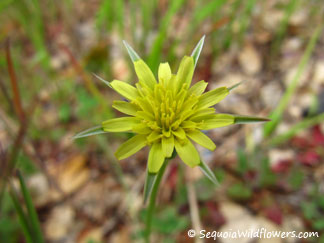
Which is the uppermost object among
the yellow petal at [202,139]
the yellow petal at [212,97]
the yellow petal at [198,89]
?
the yellow petal at [198,89]

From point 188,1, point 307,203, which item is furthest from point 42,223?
point 188,1

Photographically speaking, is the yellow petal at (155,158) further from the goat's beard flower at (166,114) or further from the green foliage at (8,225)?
the green foliage at (8,225)

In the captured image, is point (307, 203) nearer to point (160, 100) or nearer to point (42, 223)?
point (160, 100)

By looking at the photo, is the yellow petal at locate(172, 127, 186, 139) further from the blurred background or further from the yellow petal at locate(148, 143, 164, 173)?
the blurred background

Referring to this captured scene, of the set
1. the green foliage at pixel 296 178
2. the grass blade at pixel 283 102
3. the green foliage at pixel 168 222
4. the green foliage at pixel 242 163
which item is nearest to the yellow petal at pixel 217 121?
the grass blade at pixel 283 102

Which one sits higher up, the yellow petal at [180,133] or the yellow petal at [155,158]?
the yellow petal at [180,133]

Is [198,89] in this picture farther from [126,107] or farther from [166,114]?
[126,107]
